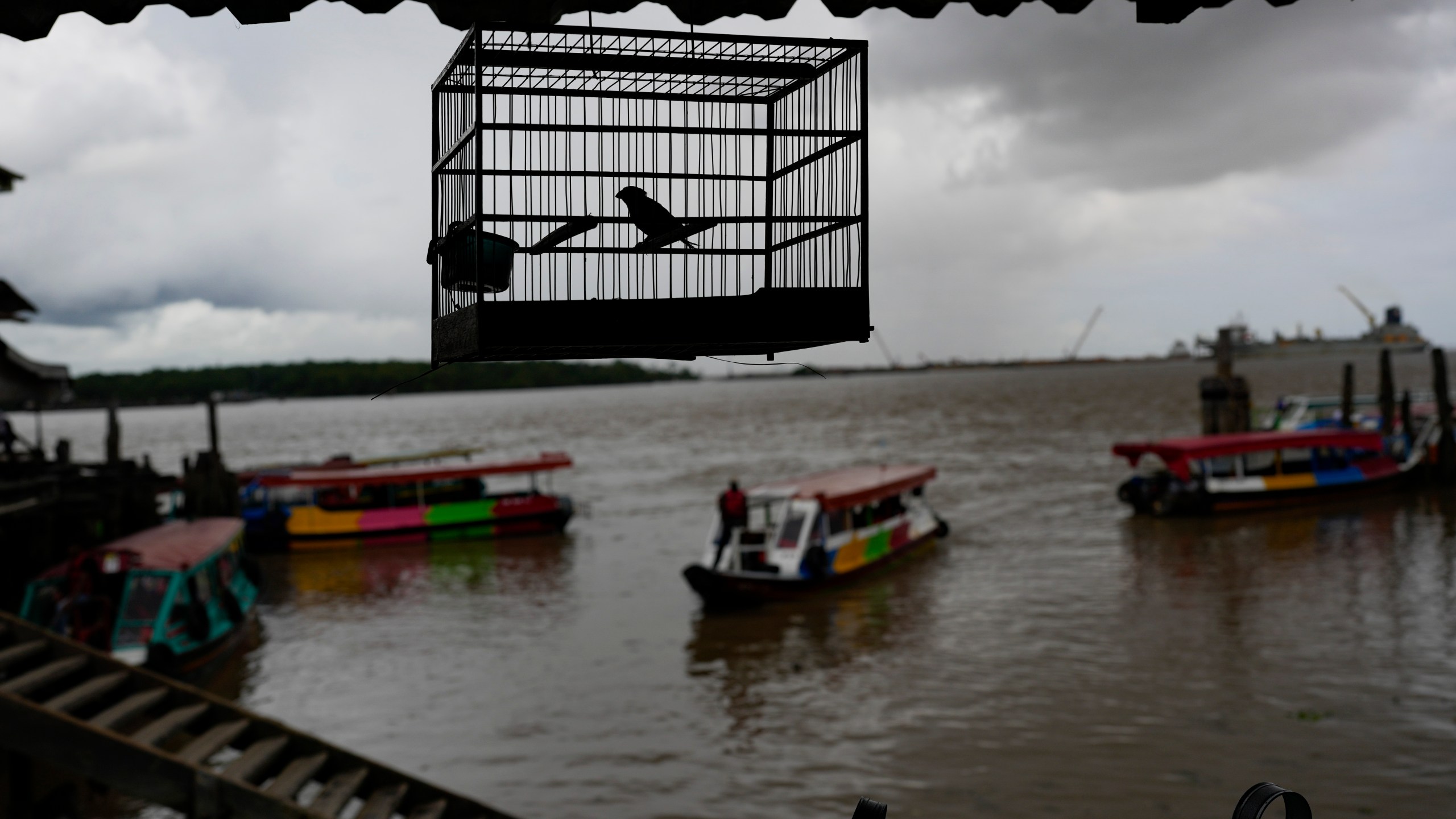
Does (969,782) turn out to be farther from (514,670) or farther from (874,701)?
(514,670)

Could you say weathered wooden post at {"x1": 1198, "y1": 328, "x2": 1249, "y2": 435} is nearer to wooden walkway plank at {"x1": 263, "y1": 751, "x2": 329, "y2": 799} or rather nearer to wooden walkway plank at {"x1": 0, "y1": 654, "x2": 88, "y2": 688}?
wooden walkway plank at {"x1": 263, "y1": 751, "x2": 329, "y2": 799}

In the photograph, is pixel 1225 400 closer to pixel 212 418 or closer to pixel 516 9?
pixel 212 418

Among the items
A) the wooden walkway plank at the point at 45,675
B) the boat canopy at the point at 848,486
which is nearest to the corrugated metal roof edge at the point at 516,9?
the wooden walkway plank at the point at 45,675

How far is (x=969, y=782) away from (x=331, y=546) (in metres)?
21.6

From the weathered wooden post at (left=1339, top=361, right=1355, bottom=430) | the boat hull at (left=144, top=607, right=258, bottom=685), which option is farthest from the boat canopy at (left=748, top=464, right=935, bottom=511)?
the weathered wooden post at (left=1339, top=361, right=1355, bottom=430)

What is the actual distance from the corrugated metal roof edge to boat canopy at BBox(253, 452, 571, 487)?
25746 mm

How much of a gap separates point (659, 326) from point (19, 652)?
7167mm

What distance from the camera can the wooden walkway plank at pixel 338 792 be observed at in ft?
22.5

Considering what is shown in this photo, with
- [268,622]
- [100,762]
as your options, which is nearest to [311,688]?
[268,622]

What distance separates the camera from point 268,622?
19.6 m

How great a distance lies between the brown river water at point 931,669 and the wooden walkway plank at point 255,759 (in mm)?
3372

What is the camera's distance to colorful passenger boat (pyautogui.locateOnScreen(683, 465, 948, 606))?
18.9 metres

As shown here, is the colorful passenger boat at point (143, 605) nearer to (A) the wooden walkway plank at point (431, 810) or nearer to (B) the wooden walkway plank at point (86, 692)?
(B) the wooden walkway plank at point (86, 692)

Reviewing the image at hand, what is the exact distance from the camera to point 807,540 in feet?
64.5
